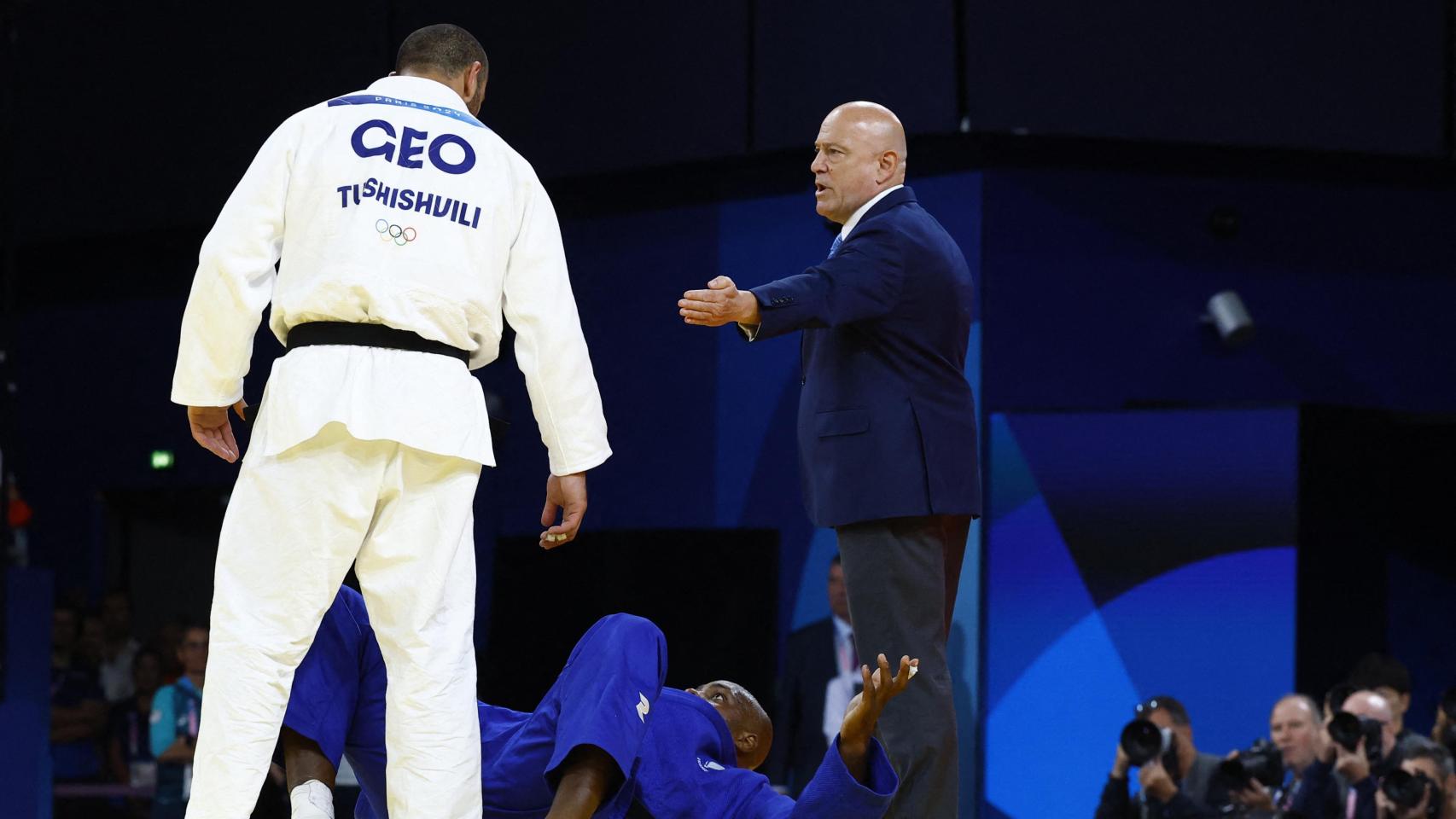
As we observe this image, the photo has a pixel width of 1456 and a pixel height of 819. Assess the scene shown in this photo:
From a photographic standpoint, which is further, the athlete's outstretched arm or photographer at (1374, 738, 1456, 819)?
photographer at (1374, 738, 1456, 819)

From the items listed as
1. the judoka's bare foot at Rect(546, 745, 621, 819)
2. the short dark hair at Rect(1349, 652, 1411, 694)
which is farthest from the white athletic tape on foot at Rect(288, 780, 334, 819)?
the short dark hair at Rect(1349, 652, 1411, 694)

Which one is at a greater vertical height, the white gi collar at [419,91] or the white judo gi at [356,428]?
the white gi collar at [419,91]

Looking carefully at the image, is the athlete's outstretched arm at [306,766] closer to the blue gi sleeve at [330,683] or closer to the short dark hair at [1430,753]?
the blue gi sleeve at [330,683]

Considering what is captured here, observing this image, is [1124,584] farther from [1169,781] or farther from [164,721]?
[164,721]

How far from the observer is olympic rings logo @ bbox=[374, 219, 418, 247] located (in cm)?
291

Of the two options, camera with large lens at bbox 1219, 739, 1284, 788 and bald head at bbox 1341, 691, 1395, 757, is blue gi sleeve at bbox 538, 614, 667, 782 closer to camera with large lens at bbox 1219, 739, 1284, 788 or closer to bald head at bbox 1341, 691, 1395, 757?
camera with large lens at bbox 1219, 739, 1284, 788

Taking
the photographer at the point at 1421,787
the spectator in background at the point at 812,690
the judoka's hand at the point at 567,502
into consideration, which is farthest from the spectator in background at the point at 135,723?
the judoka's hand at the point at 567,502

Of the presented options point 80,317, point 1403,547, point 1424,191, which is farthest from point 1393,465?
point 80,317

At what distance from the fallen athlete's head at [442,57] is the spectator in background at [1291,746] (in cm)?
365

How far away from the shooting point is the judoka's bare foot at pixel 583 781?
3080 millimetres

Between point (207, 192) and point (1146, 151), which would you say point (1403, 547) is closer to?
point (1146, 151)

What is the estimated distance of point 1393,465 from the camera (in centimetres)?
727

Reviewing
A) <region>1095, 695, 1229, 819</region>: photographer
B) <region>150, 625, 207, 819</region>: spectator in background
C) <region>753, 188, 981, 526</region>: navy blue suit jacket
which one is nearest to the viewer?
<region>753, 188, 981, 526</region>: navy blue suit jacket

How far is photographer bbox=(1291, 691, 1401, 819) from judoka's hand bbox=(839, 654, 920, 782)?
3.02 metres
